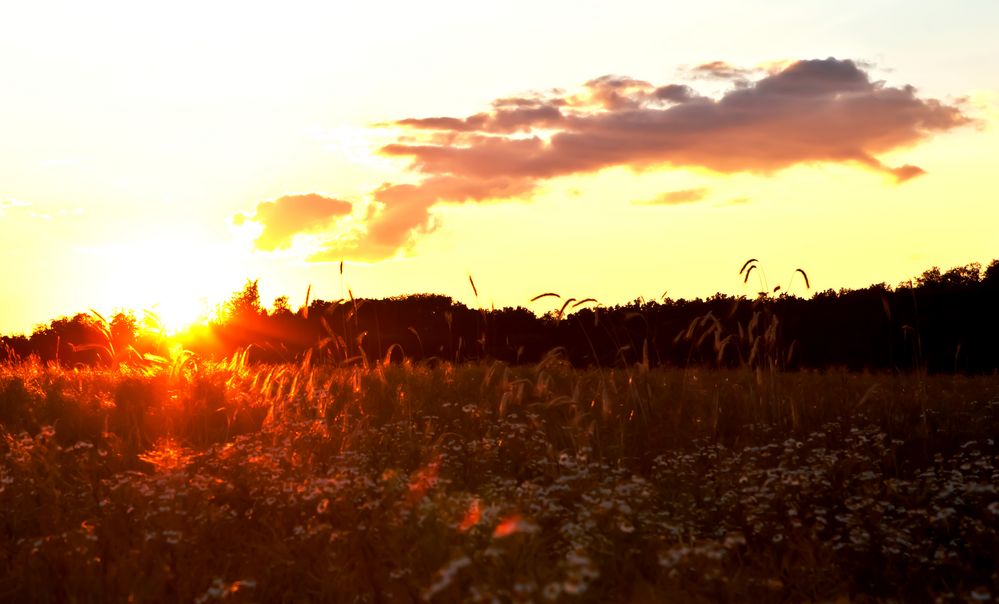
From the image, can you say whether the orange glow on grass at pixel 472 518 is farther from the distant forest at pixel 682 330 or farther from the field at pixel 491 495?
the distant forest at pixel 682 330

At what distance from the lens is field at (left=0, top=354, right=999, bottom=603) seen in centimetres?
546

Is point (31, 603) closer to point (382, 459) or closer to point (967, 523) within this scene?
point (382, 459)

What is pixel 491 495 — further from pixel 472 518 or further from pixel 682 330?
pixel 682 330

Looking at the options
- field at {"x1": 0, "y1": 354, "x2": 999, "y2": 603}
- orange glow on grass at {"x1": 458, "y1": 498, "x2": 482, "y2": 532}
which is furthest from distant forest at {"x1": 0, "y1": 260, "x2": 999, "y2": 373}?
orange glow on grass at {"x1": 458, "y1": 498, "x2": 482, "y2": 532}

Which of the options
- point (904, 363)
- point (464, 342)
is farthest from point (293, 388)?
point (904, 363)

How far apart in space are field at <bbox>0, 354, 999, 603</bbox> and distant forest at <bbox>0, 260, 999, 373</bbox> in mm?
1273

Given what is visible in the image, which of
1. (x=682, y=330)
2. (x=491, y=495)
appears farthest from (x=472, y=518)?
(x=682, y=330)

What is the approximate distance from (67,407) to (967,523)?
8842 mm

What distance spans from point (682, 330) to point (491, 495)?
5765 mm

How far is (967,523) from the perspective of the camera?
22.2ft

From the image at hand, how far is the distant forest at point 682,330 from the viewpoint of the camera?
14.2 m

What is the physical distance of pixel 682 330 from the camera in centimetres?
1170

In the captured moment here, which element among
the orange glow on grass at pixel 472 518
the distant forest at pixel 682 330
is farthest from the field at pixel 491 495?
the distant forest at pixel 682 330

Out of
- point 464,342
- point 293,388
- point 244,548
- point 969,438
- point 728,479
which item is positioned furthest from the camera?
point 464,342
